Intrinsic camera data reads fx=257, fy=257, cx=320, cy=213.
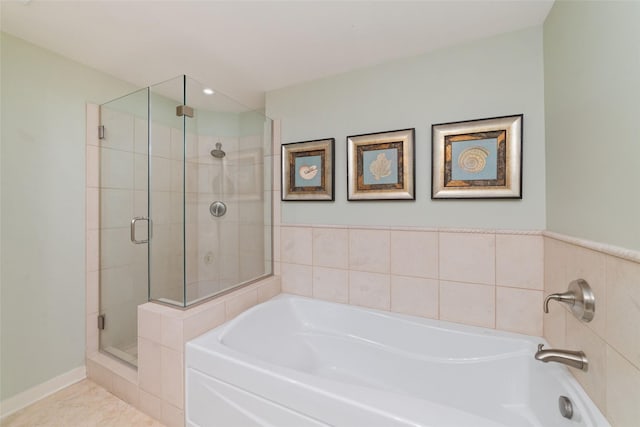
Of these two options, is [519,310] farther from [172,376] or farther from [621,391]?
[172,376]

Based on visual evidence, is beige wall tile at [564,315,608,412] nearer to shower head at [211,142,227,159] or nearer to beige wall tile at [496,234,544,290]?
beige wall tile at [496,234,544,290]

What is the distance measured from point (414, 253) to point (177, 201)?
67.0 inches

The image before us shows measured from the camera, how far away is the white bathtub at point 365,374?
100 cm

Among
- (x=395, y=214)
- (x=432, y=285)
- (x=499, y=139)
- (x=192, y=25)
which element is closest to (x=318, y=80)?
(x=192, y=25)

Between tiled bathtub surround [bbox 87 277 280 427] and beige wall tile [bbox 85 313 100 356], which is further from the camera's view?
beige wall tile [bbox 85 313 100 356]

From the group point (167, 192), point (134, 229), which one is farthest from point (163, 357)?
point (167, 192)

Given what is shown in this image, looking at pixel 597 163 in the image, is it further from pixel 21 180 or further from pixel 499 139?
pixel 21 180

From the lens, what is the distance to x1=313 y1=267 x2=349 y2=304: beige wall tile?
2033mm

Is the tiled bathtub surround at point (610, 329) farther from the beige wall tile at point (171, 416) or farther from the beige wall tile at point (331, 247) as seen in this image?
the beige wall tile at point (171, 416)

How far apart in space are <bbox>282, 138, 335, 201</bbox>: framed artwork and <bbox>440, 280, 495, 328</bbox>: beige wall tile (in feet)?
3.50

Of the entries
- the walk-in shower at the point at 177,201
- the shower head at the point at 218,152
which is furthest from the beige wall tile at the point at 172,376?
the shower head at the point at 218,152

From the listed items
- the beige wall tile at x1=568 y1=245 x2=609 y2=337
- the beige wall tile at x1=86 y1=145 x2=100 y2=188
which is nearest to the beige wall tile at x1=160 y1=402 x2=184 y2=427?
the beige wall tile at x1=86 y1=145 x2=100 y2=188

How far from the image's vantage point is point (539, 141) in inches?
59.0

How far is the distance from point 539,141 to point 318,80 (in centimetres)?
159
